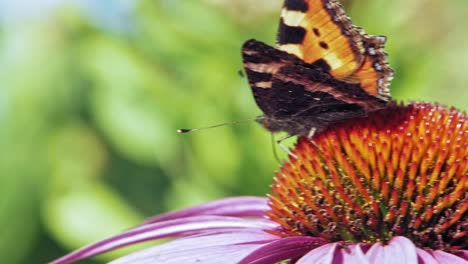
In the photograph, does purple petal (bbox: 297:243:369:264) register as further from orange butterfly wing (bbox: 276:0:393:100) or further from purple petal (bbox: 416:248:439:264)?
orange butterfly wing (bbox: 276:0:393:100)

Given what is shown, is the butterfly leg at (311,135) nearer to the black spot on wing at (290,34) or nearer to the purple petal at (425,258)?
the black spot on wing at (290,34)

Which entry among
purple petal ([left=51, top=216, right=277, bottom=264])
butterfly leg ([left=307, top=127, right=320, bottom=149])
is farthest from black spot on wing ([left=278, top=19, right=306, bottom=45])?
purple petal ([left=51, top=216, right=277, bottom=264])

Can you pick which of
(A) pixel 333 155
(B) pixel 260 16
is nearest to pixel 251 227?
(A) pixel 333 155

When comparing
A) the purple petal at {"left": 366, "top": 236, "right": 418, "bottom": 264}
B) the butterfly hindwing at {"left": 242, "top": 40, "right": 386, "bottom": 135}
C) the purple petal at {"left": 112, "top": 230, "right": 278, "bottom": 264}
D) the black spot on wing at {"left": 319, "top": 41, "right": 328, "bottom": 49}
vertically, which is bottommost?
the purple petal at {"left": 112, "top": 230, "right": 278, "bottom": 264}

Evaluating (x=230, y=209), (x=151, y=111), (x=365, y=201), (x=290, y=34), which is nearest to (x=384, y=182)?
(x=365, y=201)

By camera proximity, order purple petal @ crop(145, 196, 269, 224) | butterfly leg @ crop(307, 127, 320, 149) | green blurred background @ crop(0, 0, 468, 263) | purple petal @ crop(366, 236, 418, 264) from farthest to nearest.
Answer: green blurred background @ crop(0, 0, 468, 263) < purple petal @ crop(145, 196, 269, 224) < butterfly leg @ crop(307, 127, 320, 149) < purple petal @ crop(366, 236, 418, 264)

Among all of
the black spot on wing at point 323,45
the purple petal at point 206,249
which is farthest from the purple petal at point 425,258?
the black spot on wing at point 323,45

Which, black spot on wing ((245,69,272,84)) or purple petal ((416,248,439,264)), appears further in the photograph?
black spot on wing ((245,69,272,84))

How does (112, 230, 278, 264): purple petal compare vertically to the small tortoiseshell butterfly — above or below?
below

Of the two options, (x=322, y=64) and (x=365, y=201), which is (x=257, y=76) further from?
(x=365, y=201)
